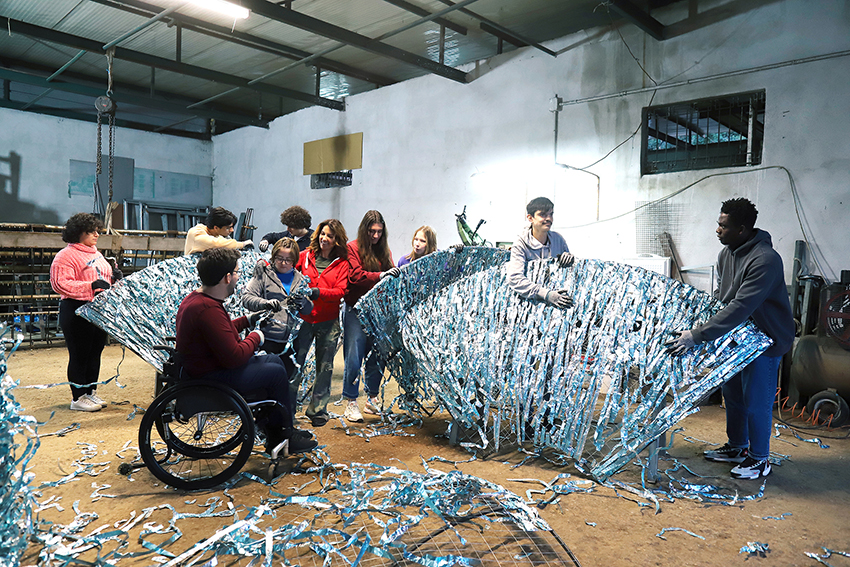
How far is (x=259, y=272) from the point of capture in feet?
10.2

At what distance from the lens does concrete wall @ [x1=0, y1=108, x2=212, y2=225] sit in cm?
887

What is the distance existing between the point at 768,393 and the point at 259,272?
107 inches

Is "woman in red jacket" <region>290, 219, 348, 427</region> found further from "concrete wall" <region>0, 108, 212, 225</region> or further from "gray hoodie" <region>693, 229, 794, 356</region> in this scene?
"concrete wall" <region>0, 108, 212, 225</region>

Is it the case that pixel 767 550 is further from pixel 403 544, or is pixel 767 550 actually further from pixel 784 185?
pixel 784 185

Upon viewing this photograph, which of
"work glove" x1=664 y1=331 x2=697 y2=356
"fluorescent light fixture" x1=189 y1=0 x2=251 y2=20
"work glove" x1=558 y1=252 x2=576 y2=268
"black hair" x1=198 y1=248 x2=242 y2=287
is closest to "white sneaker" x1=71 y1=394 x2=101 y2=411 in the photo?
"black hair" x1=198 y1=248 x2=242 y2=287

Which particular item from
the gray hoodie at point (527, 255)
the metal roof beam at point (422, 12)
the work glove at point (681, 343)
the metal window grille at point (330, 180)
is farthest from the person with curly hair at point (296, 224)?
the metal window grille at point (330, 180)

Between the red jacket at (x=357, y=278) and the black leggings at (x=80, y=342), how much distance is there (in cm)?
166

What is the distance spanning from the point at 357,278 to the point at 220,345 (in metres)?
1.19

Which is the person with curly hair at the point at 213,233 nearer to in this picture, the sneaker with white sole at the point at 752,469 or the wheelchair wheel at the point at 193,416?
the wheelchair wheel at the point at 193,416

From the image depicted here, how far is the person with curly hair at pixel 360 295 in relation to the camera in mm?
3439

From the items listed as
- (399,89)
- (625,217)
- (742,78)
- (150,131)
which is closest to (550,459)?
(625,217)

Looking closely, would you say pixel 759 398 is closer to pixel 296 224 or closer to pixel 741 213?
pixel 741 213

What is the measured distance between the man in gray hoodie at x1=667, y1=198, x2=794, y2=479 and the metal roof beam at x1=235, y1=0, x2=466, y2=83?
13.6 feet

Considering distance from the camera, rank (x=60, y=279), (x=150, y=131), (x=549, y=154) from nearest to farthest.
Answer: (x=60, y=279), (x=549, y=154), (x=150, y=131)
